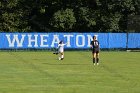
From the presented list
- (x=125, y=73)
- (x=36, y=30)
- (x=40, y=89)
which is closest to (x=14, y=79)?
(x=40, y=89)

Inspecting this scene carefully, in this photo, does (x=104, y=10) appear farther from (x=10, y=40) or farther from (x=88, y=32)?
(x=10, y=40)

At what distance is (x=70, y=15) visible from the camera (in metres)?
62.1

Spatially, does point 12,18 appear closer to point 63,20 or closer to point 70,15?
point 63,20

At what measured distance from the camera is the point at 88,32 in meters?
62.6

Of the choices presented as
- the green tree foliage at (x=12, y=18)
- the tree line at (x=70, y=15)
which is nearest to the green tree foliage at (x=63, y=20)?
the tree line at (x=70, y=15)

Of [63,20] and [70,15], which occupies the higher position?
[70,15]

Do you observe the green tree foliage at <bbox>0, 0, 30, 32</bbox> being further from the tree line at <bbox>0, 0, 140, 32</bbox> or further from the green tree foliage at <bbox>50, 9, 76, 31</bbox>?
the green tree foliage at <bbox>50, 9, 76, 31</bbox>

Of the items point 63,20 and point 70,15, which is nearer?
point 70,15

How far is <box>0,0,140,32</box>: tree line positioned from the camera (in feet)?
205

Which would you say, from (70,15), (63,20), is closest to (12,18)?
(63,20)

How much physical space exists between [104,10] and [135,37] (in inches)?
248

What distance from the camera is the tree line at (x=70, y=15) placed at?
205ft

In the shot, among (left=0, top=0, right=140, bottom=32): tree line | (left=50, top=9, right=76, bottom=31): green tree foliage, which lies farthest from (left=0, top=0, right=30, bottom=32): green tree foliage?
(left=50, top=9, right=76, bottom=31): green tree foliage

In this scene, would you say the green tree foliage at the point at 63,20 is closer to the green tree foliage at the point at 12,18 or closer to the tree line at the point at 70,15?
the tree line at the point at 70,15
